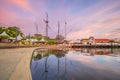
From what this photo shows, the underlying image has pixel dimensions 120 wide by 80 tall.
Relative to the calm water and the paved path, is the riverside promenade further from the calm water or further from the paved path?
the calm water

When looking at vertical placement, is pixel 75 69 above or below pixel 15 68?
below

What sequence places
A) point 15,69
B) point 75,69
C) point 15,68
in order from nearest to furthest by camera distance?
point 15,69 → point 15,68 → point 75,69

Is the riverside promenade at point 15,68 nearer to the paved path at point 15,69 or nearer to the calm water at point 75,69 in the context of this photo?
the paved path at point 15,69

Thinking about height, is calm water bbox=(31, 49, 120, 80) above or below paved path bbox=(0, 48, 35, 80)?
below

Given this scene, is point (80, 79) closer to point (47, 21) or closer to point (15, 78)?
point (15, 78)

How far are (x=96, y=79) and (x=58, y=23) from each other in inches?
3858

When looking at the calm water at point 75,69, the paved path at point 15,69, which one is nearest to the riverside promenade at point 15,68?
the paved path at point 15,69

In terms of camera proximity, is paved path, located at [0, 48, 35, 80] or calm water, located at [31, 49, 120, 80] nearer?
paved path, located at [0, 48, 35, 80]

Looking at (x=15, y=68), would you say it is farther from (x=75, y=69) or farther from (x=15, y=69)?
(x=75, y=69)

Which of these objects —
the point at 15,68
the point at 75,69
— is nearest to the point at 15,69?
the point at 15,68

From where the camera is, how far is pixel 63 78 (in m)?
10.3

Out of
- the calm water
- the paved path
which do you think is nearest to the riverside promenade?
the paved path

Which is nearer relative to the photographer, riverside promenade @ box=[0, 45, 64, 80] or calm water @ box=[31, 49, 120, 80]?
riverside promenade @ box=[0, 45, 64, 80]

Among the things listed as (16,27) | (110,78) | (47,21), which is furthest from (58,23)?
(110,78)
